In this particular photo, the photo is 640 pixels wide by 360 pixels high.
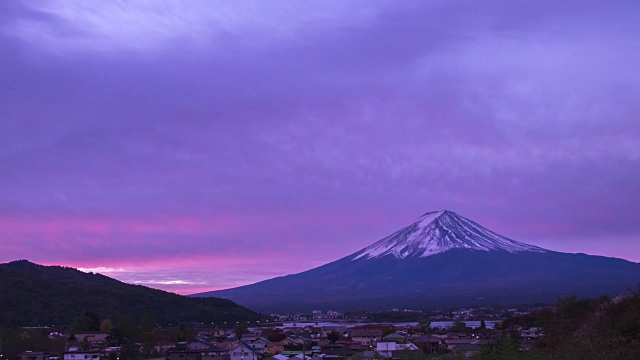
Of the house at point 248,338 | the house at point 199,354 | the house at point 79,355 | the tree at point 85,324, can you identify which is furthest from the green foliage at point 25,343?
the house at point 248,338

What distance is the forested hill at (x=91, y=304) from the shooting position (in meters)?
58.7

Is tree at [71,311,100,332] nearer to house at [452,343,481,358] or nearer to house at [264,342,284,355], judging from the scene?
house at [264,342,284,355]

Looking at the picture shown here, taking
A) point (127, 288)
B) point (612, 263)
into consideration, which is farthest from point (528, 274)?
point (127, 288)

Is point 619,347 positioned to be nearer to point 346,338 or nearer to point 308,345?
point 308,345

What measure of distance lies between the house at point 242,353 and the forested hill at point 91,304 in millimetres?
23165

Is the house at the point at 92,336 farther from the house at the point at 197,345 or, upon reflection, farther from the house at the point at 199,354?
the house at the point at 199,354

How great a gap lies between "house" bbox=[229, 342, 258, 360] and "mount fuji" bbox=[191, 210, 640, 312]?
56670mm

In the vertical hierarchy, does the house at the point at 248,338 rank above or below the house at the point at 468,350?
above

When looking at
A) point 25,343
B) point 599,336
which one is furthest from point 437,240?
point 599,336

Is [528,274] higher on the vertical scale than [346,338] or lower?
higher

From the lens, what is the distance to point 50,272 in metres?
89.3

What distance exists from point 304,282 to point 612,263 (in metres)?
48.7

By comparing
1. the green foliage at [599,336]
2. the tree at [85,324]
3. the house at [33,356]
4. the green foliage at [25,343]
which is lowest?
the green foliage at [599,336]

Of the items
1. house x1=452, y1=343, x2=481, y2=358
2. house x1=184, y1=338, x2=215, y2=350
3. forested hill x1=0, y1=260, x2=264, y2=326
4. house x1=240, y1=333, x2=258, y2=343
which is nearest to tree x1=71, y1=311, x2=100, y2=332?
forested hill x1=0, y1=260, x2=264, y2=326
